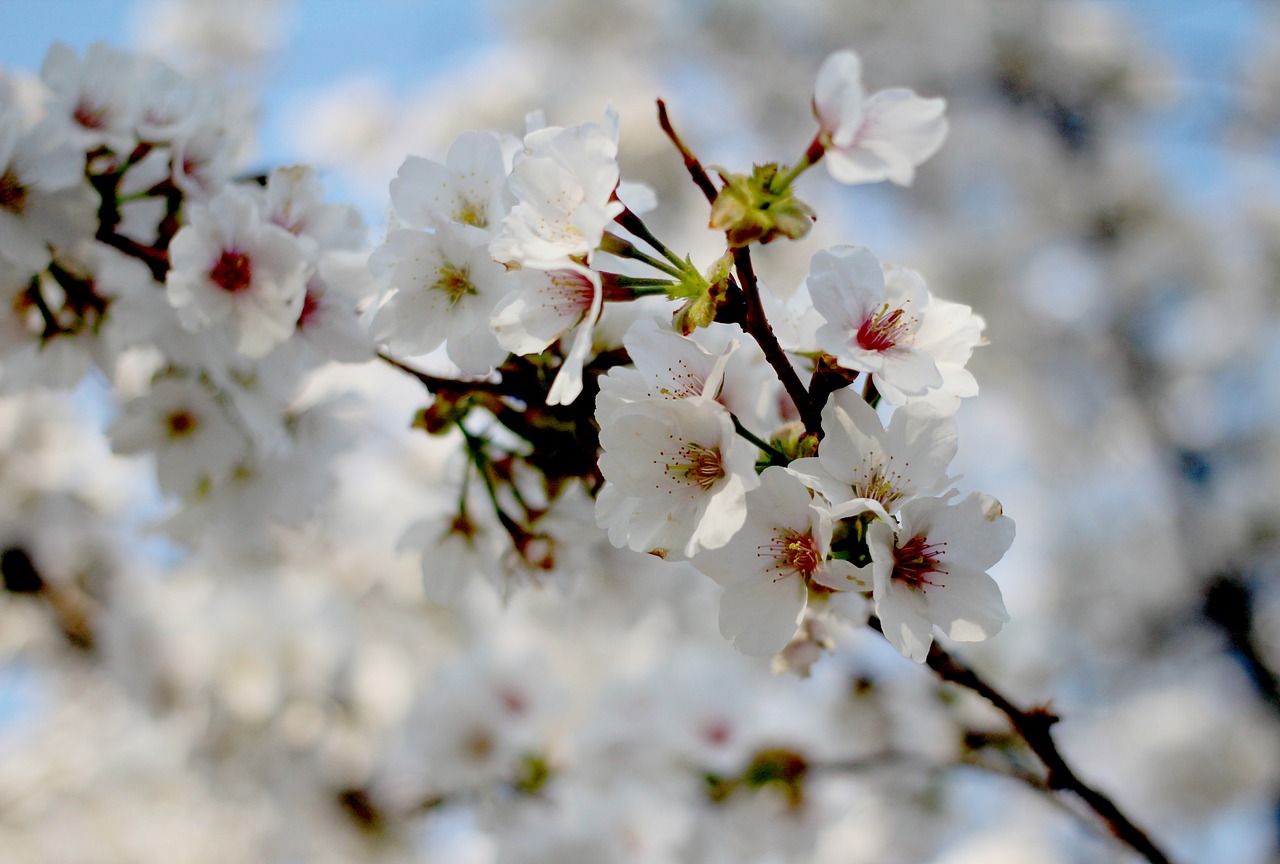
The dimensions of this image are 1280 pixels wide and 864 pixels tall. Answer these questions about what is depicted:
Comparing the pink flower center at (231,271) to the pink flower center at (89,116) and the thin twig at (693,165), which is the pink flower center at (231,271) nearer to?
the pink flower center at (89,116)

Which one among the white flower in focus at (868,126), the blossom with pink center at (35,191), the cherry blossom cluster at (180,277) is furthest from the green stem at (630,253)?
the blossom with pink center at (35,191)

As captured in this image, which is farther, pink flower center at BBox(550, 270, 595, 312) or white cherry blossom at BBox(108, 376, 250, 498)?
white cherry blossom at BBox(108, 376, 250, 498)

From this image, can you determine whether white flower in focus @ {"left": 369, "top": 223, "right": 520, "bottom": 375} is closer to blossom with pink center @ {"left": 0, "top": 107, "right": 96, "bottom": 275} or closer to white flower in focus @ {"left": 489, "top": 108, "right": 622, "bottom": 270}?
white flower in focus @ {"left": 489, "top": 108, "right": 622, "bottom": 270}

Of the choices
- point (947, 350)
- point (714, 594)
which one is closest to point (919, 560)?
point (947, 350)

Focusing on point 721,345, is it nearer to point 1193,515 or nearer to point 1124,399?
point 1193,515

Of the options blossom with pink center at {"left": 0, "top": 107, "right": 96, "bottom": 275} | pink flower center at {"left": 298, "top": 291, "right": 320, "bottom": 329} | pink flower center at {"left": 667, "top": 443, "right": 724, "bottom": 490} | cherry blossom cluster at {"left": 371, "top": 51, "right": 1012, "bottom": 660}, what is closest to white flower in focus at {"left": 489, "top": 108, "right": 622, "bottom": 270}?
cherry blossom cluster at {"left": 371, "top": 51, "right": 1012, "bottom": 660}
